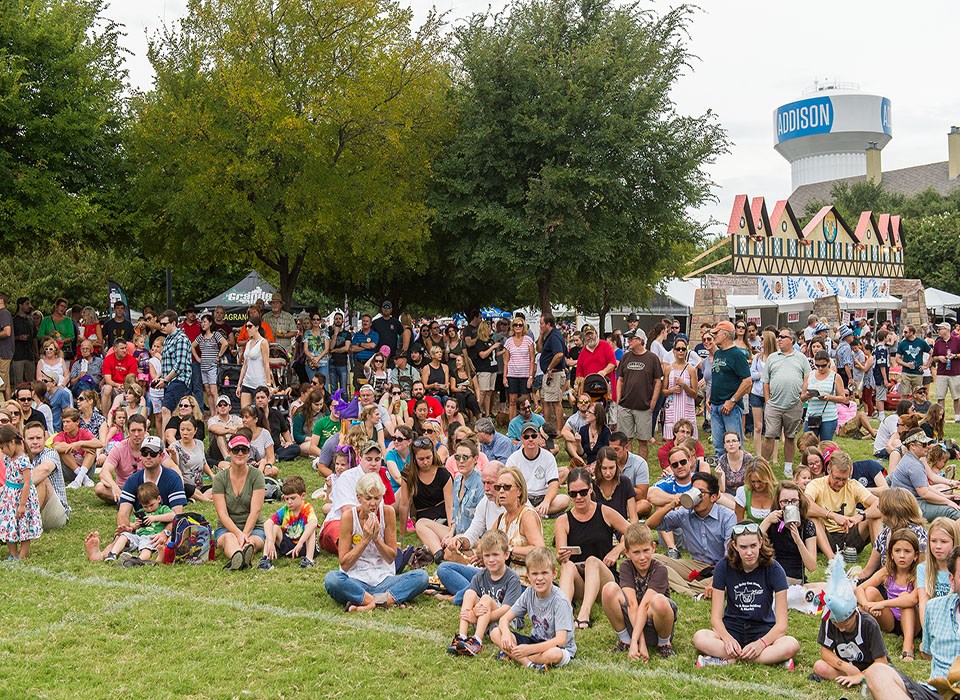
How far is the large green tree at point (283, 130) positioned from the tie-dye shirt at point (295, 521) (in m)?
10.1

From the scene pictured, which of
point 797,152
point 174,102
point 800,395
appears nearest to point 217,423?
point 800,395

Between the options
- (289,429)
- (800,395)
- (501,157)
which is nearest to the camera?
(800,395)

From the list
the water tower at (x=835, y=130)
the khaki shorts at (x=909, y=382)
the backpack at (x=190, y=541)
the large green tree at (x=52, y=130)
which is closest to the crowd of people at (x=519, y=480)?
the backpack at (x=190, y=541)

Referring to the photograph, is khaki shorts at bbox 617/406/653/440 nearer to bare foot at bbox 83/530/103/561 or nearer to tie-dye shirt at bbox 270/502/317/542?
tie-dye shirt at bbox 270/502/317/542

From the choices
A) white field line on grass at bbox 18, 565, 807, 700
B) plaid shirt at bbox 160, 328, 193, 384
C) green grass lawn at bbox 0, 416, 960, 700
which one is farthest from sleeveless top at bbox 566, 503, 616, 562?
plaid shirt at bbox 160, 328, 193, 384

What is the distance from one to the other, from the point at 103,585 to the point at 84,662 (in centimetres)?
172

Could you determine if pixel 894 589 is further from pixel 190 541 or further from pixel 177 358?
pixel 177 358

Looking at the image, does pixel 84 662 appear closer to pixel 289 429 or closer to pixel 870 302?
pixel 289 429

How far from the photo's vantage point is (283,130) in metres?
17.1

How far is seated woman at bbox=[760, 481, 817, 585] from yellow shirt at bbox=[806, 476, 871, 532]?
4.09ft

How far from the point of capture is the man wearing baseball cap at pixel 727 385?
36.1 ft

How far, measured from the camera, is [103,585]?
7141 millimetres

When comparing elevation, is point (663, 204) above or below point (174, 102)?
below

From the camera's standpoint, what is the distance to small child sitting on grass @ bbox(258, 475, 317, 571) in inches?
310
